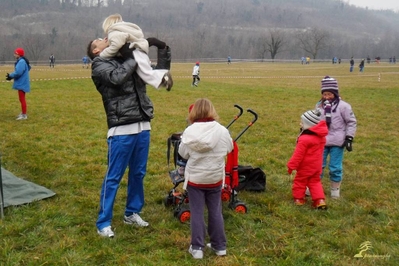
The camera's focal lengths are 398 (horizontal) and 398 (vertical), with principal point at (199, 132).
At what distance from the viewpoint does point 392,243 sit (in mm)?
4160

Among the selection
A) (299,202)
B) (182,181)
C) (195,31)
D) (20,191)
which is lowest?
(299,202)

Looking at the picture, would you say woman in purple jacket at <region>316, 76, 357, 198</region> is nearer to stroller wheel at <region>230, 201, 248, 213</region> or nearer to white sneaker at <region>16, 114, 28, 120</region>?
stroller wheel at <region>230, 201, 248, 213</region>

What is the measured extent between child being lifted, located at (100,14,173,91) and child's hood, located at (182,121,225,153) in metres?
0.53

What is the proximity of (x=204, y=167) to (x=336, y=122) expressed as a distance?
8.27ft

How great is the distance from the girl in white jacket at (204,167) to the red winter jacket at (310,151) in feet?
Answer: 5.00

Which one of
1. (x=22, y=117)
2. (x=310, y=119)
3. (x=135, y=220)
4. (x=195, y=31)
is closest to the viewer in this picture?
(x=135, y=220)

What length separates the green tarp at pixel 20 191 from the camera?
16.2 feet

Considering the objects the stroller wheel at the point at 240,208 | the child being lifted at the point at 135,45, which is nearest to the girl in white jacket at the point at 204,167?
the child being lifted at the point at 135,45

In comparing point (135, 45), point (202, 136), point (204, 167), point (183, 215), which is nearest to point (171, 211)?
point (183, 215)

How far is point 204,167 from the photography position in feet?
12.2

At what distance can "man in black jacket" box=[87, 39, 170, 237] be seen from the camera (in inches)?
146

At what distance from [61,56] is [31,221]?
91.3 m

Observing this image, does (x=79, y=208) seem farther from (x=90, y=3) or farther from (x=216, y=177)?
(x=90, y=3)

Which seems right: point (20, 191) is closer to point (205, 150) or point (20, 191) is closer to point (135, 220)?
point (135, 220)
